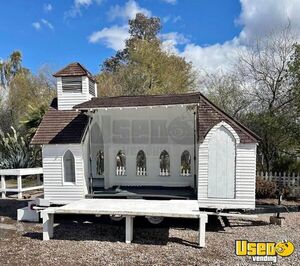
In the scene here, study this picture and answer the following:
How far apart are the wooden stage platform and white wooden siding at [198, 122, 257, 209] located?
60 cm

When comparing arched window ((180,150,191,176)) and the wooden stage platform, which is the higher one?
arched window ((180,150,191,176))

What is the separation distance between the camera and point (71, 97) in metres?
10.9

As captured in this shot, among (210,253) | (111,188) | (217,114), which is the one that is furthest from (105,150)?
(210,253)

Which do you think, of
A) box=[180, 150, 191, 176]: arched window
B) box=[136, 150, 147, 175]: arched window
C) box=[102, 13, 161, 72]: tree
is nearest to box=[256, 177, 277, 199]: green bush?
box=[180, 150, 191, 176]: arched window

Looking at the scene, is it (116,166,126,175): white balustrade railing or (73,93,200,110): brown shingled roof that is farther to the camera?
(116,166,126,175): white balustrade railing

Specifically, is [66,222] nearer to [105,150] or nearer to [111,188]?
[111,188]

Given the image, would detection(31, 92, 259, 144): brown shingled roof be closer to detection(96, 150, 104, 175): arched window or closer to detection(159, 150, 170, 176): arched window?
detection(96, 150, 104, 175): arched window

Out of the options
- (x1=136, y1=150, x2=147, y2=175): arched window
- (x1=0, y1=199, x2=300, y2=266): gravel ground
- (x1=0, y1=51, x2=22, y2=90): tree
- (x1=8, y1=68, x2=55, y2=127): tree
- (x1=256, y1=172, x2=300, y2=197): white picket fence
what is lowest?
(x1=0, y1=199, x2=300, y2=266): gravel ground

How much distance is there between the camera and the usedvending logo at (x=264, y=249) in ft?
21.3

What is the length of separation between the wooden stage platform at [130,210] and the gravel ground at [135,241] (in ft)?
1.29

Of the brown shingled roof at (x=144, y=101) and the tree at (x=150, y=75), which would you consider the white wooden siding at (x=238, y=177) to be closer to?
the brown shingled roof at (x=144, y=101)

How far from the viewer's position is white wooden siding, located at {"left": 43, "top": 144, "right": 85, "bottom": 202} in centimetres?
983

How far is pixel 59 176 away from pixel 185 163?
16.7ft

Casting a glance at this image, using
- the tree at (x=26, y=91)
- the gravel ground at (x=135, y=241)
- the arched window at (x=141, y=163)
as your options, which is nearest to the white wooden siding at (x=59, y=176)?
the gravel ground at (x=135, y=241)
